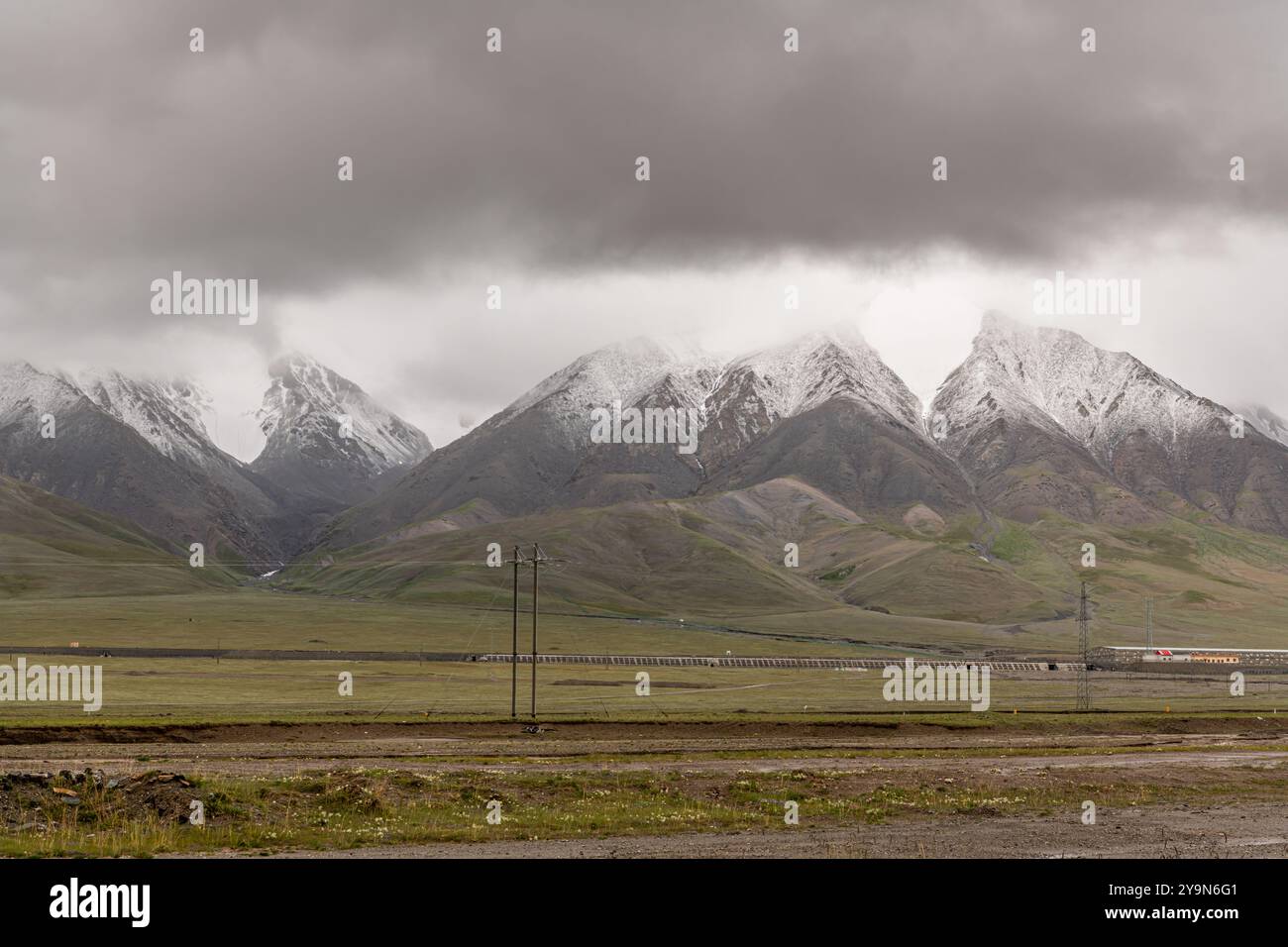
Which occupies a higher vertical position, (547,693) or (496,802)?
(496,802)

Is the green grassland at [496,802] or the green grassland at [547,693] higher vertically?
the green grassland at [496,802]

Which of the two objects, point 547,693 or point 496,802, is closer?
point 496,802

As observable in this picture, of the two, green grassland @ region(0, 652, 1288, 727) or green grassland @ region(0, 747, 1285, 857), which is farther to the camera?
green grassland @ region(0, 652, 1288, 727)

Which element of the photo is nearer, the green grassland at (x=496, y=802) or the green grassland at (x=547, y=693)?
the green grassland at (x=496, y=802)

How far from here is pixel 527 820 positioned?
40094 millimetres

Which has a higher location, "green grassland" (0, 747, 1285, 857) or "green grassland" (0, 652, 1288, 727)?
"green grassland" (0, 747, 1285, 857)
